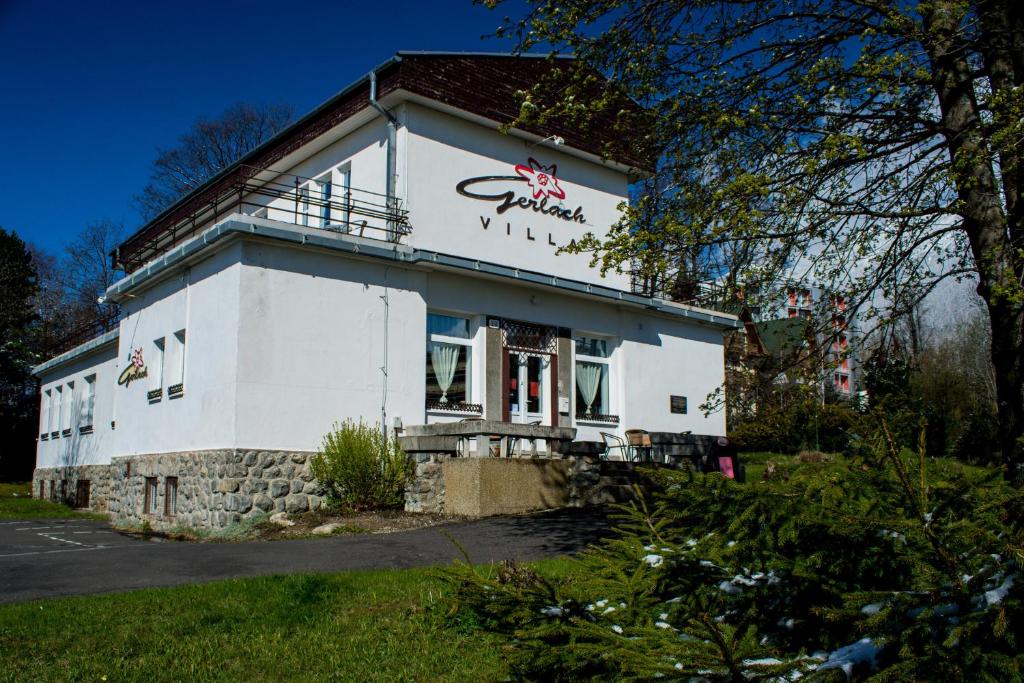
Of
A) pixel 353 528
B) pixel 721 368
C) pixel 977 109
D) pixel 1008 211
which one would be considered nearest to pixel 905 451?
pixel 1008 211

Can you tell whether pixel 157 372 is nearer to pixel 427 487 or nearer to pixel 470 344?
pixel 470 344

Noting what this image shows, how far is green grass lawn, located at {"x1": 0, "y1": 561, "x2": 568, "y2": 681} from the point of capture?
5199mm

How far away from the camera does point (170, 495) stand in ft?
51.3

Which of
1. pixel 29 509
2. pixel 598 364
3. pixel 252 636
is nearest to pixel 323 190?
pixel 598 364

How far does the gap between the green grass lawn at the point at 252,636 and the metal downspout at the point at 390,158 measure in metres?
10.2

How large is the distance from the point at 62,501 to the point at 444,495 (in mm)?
15492

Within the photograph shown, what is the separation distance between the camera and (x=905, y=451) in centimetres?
272

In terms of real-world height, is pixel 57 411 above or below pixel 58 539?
above

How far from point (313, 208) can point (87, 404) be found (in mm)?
9313

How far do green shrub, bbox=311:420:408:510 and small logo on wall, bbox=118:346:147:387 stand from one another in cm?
523

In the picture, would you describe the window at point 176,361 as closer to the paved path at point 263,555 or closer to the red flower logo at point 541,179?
the paved path at point 263,555

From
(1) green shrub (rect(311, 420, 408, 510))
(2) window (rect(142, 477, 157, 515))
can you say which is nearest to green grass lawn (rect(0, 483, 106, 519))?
A: (2) window (rect(142, 477, 157, 515))

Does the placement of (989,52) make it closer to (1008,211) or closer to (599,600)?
(1008,211)

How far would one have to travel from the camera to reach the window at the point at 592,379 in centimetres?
1945
